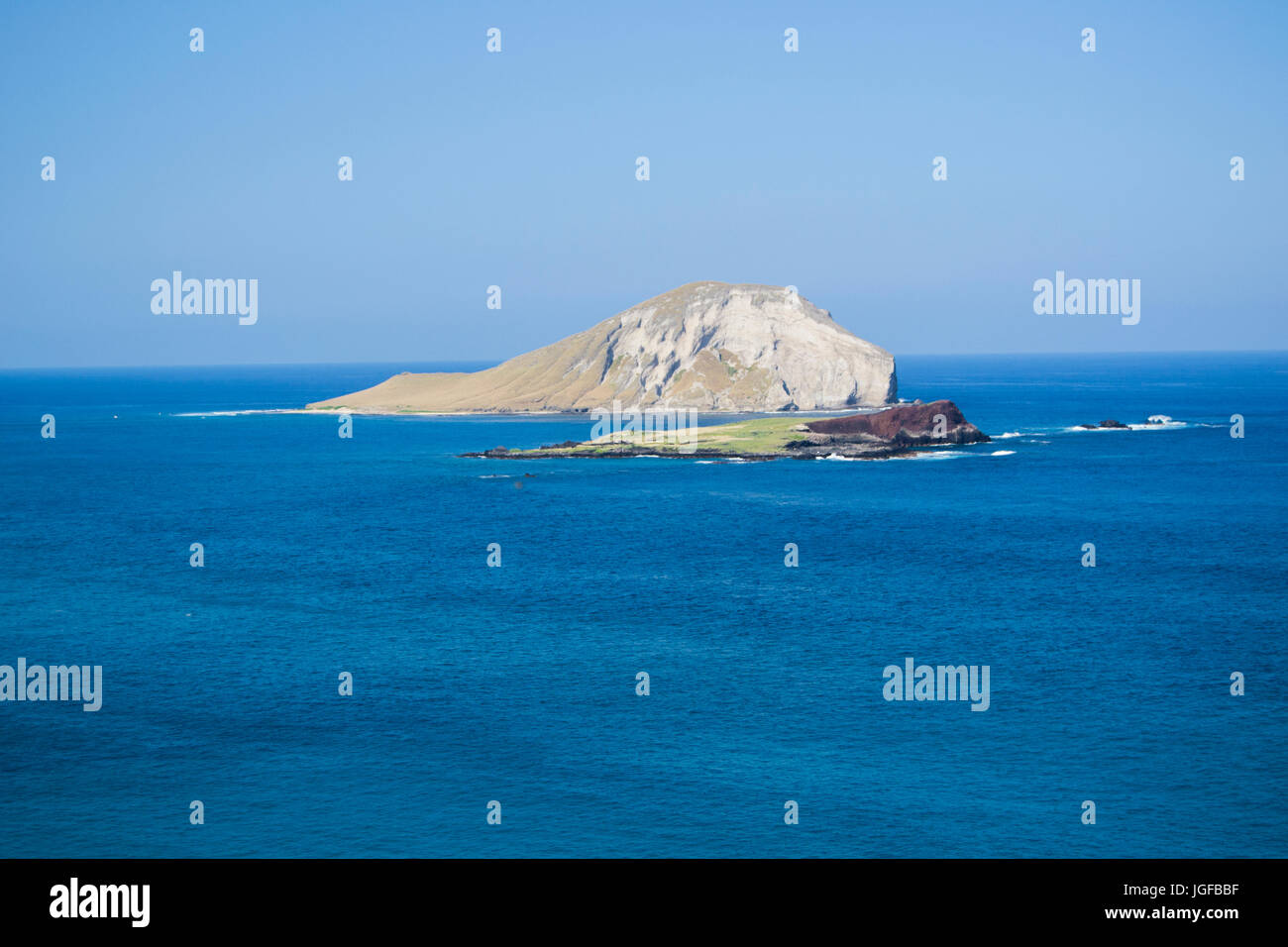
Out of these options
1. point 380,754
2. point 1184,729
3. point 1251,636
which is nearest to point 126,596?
point 380,754

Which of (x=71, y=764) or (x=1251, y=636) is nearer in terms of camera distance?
(x=71, y=764)

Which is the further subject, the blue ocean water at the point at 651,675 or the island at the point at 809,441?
the island at the point at 809,441

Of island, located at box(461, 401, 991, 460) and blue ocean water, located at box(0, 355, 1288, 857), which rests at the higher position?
island, located at box(461, 401, 991, 460)

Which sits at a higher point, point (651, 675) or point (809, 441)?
point (809, 441)

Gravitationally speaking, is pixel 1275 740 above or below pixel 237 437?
below

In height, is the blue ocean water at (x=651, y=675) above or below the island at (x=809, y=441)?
below

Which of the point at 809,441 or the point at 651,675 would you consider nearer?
the point at 651,675

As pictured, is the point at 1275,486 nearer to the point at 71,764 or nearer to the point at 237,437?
the point at 71,764

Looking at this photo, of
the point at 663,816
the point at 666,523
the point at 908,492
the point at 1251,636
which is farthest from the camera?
the point at 908,492
